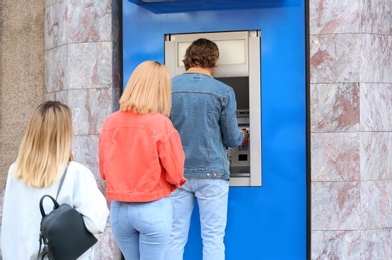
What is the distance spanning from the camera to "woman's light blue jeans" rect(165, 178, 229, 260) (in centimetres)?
415

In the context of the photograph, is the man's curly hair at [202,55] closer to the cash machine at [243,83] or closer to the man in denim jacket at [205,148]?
the man in denim jacket at [205,148]

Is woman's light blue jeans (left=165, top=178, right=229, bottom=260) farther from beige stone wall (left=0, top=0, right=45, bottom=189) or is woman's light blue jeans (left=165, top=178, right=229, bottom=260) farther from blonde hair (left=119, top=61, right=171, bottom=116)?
beige stone wall (left=0, top=0, right=45, bottom=189)

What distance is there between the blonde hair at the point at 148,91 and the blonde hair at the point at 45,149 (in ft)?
1.85

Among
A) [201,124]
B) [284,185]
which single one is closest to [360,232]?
[284,185]

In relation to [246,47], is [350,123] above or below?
below

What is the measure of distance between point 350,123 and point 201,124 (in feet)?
3.58

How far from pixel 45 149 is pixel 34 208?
10.2 inches

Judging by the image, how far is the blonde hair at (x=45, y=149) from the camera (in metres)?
2.85

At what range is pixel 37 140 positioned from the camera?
2891mm

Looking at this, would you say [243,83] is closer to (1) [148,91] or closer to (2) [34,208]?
(1) [148,91]

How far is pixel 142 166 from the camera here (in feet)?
11.0

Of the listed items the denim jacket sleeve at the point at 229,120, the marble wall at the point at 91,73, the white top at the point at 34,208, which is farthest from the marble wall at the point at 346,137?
the white top at the point at 34,208

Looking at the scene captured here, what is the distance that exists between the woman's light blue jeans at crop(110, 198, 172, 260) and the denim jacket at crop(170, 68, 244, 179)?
735 mm

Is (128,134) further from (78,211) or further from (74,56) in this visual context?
(74,56)
